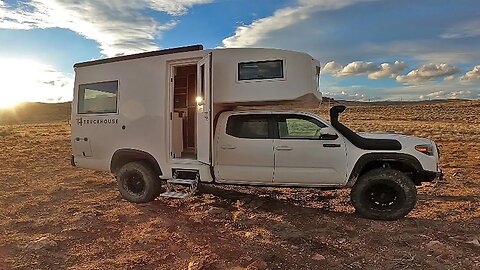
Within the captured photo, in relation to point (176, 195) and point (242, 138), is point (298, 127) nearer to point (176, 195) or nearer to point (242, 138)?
point (242, 138)

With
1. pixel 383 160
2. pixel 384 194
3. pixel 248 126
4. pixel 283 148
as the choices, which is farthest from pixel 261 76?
pixel 384 194

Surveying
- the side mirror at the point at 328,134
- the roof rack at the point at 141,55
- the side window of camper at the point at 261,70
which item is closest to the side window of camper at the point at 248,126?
the side window of camper at the point at 261,70

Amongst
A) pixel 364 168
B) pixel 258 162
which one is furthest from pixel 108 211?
pixel 364 168

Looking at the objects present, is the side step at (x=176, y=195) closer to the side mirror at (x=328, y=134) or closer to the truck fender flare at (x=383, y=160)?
the side mirror at (x=328, y=134)

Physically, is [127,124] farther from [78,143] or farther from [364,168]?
[364,168]

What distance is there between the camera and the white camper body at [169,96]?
6961 mm

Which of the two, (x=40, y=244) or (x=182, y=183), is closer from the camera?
(x=40, y=244)

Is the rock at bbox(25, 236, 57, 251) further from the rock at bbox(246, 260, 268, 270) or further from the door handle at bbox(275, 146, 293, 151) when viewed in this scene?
the door handle at bbox(275, 146, 293, 151)

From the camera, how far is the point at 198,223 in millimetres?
6625

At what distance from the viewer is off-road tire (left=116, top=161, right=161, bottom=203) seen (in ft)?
25.9

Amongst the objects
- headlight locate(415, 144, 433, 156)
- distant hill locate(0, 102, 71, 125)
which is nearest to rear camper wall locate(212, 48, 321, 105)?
headlight locate(415, 144, 433, 156)

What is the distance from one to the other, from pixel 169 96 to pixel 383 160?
4.10 m

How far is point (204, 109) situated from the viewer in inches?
279

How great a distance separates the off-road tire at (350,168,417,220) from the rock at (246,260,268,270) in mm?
2624
